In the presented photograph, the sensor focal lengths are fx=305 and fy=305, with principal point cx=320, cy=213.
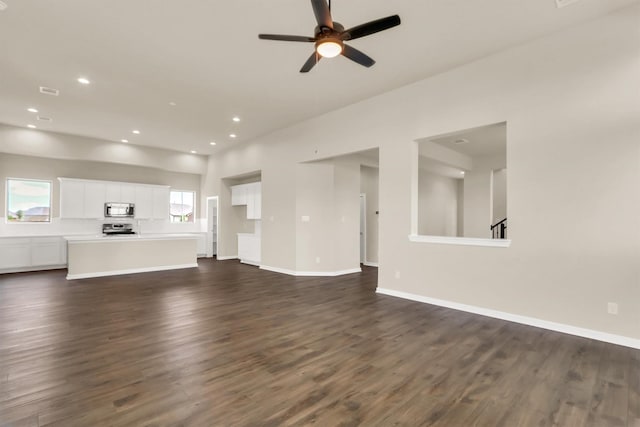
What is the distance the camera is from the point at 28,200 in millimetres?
7852

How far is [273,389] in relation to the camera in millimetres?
2291

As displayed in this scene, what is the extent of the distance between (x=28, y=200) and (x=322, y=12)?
9.38m

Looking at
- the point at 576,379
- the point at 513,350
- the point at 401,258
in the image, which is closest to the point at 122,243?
the point at 401,258

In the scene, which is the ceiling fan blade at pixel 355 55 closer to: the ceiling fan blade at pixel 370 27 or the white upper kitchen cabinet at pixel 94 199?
the ceiling fan blade at pixel 370 27

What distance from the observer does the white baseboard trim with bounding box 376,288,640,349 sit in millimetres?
3162

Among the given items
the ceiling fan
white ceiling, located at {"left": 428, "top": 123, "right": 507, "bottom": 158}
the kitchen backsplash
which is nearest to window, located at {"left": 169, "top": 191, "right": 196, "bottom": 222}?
the kitchen backsplash

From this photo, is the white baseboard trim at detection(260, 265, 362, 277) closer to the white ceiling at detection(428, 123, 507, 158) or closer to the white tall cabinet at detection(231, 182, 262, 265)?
the white tall cabinet at detection(231, 182, 262, 265)

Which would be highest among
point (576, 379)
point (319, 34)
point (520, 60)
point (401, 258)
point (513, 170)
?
point (520, 60)

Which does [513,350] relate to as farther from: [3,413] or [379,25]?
[3,413]

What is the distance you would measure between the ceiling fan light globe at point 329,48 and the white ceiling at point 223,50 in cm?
70

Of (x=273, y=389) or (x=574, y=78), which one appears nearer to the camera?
(x=273, y=389)

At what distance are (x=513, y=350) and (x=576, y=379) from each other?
57 centimetres

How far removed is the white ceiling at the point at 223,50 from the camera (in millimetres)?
3174

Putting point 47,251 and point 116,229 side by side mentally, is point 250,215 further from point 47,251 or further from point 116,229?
point 47,251
